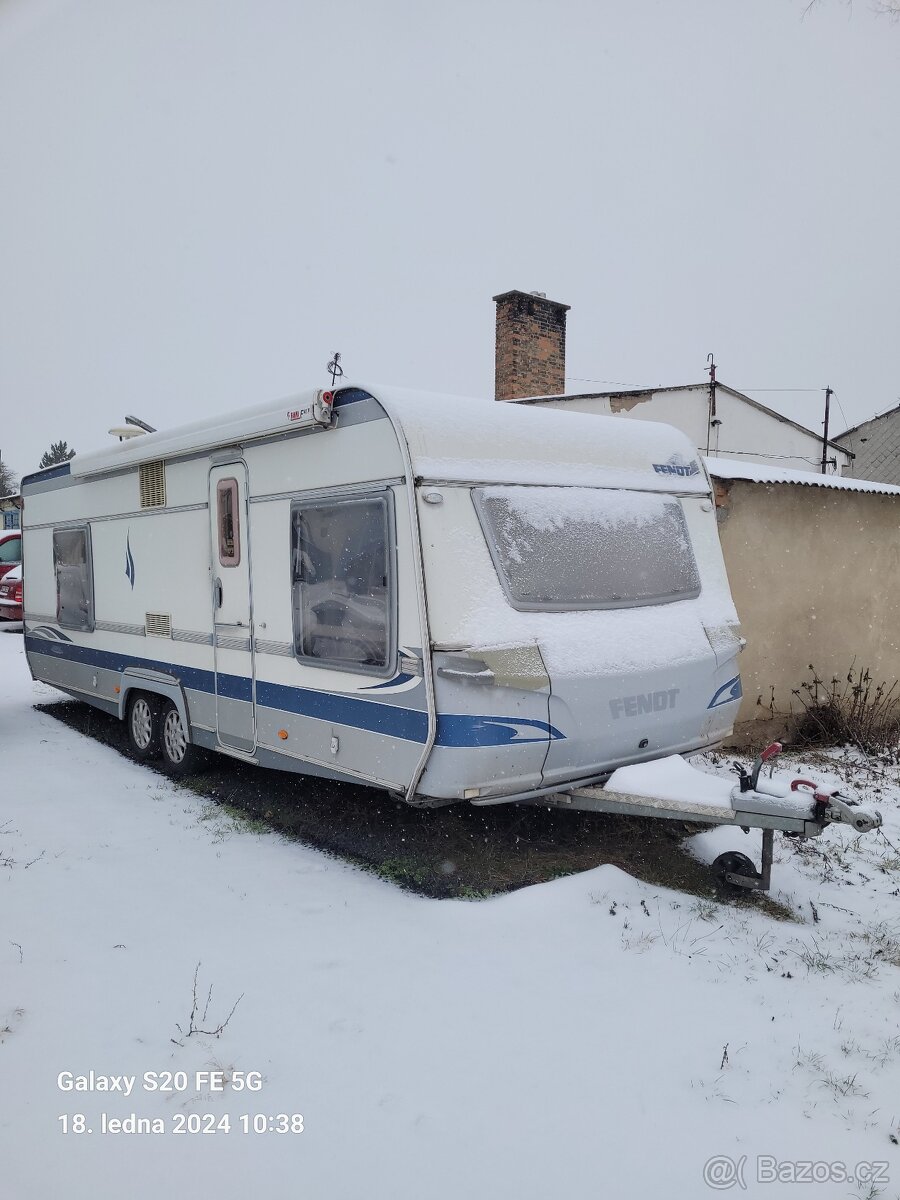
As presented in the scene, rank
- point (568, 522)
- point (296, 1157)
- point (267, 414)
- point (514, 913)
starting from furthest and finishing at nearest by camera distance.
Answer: point (267, 414)
point (568, 522)
point (514, 913)
point (296, 1157)

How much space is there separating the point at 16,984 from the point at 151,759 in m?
3.80

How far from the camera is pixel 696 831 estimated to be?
546 cm

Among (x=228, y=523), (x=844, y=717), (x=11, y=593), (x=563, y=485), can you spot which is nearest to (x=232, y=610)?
(x=228, y=523)

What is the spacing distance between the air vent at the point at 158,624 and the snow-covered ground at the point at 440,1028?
6.06 ft

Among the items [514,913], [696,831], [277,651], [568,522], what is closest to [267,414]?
[277,651]

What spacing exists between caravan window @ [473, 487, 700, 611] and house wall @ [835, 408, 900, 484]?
65.9 ft

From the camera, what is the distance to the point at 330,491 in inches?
193

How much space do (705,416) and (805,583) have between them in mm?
10216

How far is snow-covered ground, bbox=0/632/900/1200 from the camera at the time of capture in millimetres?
2695

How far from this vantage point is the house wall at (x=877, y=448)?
2294 cm

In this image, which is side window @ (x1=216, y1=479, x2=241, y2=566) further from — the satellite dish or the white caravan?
the satellite dish

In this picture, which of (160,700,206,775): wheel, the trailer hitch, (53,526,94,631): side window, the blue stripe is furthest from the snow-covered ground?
(53,526,94,631): side window

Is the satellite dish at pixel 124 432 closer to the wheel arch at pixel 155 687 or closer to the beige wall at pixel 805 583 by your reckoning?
the wheel arch at pixel 155 687

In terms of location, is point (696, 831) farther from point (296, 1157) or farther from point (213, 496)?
point (213, 496)
